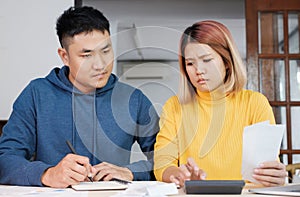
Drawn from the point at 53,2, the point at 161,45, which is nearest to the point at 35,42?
the point at 53,2

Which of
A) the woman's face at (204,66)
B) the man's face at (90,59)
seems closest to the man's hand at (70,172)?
the man's face at (90,59)

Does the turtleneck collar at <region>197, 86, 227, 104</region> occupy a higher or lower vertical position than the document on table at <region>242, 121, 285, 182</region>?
higher

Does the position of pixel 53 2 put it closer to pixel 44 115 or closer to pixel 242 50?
pixel 44 115

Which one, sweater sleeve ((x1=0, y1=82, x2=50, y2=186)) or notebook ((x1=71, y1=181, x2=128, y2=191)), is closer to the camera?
notebook ((x1=71, y1=181, x2=128, y2=191))

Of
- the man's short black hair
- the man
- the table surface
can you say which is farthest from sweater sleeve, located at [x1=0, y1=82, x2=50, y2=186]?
the man's short black hair

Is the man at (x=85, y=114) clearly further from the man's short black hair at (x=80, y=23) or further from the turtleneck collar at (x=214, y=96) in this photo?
the turtleneck collar at (x=214, y=96)

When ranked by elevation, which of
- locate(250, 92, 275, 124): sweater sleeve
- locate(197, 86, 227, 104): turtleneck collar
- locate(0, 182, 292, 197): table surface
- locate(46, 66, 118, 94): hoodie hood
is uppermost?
locate(46, 66, 118, 94): hoodie hood

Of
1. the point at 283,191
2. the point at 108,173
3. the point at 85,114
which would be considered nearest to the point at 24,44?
the point at 85,114

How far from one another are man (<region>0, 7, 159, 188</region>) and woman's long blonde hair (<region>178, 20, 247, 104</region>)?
151 millimetres

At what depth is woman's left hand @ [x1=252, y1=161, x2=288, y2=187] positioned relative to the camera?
137 centimetres

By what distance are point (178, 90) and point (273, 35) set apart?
77.0 inches

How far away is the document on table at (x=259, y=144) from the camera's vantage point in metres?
1.32

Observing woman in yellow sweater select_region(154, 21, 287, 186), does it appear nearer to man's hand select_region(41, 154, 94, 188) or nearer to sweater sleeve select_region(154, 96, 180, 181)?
sweater sleeve select_region(154, 96, 180, 181)

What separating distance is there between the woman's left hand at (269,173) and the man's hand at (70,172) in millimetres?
477
